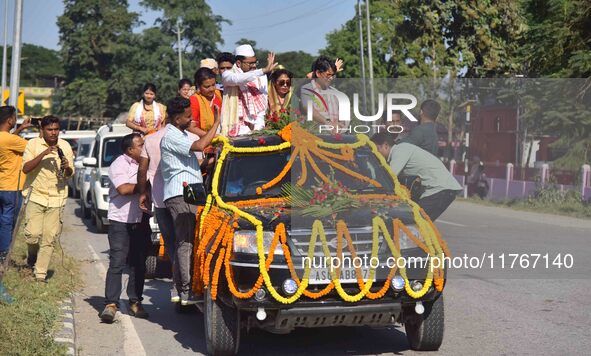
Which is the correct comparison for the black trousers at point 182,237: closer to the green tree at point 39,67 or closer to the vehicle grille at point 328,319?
the vehicle grille at point 328,319

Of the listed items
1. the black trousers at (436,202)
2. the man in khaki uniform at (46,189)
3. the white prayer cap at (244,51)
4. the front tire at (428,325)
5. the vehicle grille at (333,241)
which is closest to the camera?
the vehicle grille at (333,241)

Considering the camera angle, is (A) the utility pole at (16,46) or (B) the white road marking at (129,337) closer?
(B) the white road marking at (129,337)

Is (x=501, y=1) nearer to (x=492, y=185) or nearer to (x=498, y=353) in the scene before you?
(x=492, y=185)

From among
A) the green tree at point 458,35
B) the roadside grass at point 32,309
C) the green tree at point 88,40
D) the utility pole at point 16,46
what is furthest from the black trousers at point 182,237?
the green tree at point 88,40

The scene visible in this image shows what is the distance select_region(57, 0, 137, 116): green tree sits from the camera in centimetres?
8694

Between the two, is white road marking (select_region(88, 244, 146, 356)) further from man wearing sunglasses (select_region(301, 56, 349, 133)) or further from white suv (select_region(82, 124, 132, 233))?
white suv (select_region(82, 124, 132, 233))

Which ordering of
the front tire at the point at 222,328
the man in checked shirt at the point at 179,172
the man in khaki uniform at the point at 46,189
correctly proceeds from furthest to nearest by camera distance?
the man in khaki uniform at the point at 46,189
the man in checked shirt at the point at 179,172
the front tire at the point at 222,328

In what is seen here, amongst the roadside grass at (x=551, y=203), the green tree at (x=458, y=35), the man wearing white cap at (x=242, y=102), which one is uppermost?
the green tree at (x=458, y=35)

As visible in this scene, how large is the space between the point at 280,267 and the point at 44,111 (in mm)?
123865

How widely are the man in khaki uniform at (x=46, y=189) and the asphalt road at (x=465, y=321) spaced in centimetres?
74

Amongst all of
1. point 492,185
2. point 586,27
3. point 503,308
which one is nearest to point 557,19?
point 586,27

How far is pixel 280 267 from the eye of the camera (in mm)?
7047

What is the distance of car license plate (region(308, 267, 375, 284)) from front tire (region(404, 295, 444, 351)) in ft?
1.98

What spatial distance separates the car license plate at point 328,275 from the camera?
704cm
